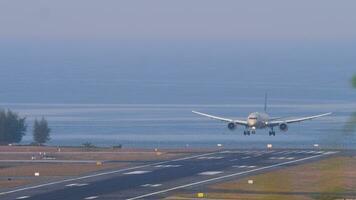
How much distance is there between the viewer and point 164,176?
163 ft

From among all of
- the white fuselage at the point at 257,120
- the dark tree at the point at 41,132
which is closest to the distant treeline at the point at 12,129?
the dark tree at the point at 41,132

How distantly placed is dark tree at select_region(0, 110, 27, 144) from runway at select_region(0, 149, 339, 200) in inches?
795

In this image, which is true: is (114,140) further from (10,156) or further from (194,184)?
(194,184)

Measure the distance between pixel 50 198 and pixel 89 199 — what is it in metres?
1.39

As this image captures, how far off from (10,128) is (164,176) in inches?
1349

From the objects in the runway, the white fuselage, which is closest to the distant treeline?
the white fuselage

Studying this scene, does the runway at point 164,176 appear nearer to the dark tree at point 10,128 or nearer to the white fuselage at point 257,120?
the white fuselage at point 257,120

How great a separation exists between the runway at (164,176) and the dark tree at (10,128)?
2019cm

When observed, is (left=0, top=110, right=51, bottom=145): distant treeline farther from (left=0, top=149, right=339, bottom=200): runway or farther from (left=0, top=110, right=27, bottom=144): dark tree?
(left=0, top=149, right=339, bottom=200): runway

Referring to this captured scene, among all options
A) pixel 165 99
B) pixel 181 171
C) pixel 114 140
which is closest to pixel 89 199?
pixel 181 171

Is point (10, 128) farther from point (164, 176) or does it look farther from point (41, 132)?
point (164, 176)

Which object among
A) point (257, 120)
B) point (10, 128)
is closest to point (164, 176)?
point (257, 120)

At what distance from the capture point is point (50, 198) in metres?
40.0

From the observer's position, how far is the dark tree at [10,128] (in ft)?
266
